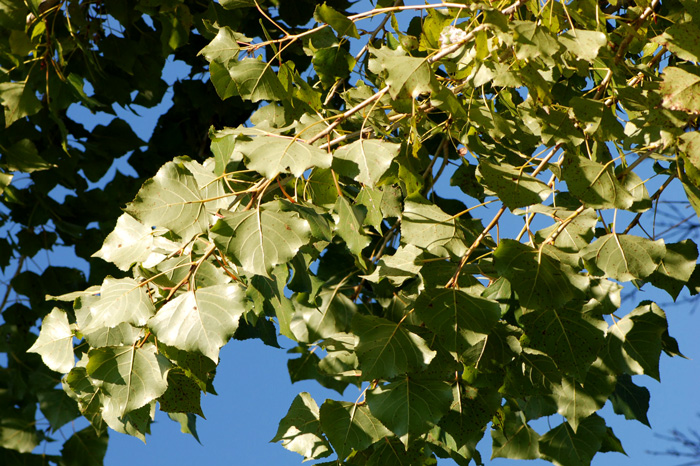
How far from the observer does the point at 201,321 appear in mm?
802

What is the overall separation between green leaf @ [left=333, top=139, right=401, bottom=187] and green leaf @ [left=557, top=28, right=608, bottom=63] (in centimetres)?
25

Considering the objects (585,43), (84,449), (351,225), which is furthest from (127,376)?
(84,449)

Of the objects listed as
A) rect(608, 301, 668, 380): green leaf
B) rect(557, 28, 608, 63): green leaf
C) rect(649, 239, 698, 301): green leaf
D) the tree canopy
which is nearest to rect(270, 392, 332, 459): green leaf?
the tree canopy

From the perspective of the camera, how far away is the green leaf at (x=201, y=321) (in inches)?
31.5

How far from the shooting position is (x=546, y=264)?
0.90m

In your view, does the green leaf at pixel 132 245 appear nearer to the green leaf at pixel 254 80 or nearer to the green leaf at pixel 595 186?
the green leaf at pixel 254 80

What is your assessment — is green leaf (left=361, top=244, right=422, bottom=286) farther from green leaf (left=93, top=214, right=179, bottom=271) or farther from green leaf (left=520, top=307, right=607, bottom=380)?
green leaf (left=93, top=214, right=179, bottom=271)

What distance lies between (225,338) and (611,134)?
0.62 m

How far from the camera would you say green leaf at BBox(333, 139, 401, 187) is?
0.82 meters

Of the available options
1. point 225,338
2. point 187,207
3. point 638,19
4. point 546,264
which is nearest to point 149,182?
point 187,207

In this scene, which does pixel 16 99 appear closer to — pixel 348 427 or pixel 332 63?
pixel 332 63

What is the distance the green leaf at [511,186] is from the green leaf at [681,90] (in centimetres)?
18

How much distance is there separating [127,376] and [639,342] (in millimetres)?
787

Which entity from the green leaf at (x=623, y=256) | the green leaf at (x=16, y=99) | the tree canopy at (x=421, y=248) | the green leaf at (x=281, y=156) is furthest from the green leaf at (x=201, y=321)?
the green leaf at (x=16, y=99)
